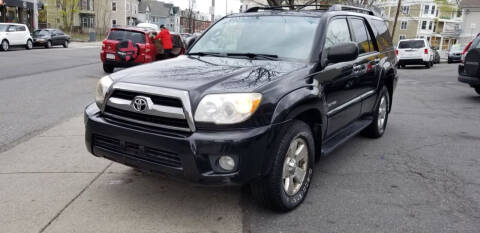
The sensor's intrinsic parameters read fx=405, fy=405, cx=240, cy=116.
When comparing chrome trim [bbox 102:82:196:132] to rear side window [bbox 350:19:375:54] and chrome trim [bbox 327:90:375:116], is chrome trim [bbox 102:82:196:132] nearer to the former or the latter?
chrome trim [bbox 327:90:375:116]

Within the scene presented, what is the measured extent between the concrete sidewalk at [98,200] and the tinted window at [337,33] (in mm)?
1850

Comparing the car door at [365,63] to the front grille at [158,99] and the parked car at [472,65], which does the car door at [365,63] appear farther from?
the parked car at [472,65]

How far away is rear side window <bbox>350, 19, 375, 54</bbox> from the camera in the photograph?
499cm

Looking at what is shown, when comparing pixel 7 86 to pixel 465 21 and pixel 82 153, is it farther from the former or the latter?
pixel 465 21

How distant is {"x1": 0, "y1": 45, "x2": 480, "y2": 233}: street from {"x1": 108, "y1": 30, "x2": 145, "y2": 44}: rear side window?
6.94 metres

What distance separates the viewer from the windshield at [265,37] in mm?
4023

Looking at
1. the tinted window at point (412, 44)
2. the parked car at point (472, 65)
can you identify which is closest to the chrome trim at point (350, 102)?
the parked car at point (472, 65)

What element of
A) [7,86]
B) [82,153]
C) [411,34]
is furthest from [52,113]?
[411,34]

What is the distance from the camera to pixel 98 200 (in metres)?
3.61

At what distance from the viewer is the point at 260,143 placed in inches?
117

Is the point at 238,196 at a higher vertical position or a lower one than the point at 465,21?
lower

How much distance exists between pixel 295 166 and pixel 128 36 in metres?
11.0

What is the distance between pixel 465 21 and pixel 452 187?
161ft

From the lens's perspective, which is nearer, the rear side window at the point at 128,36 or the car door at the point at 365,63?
the car door at the point at 365,63
